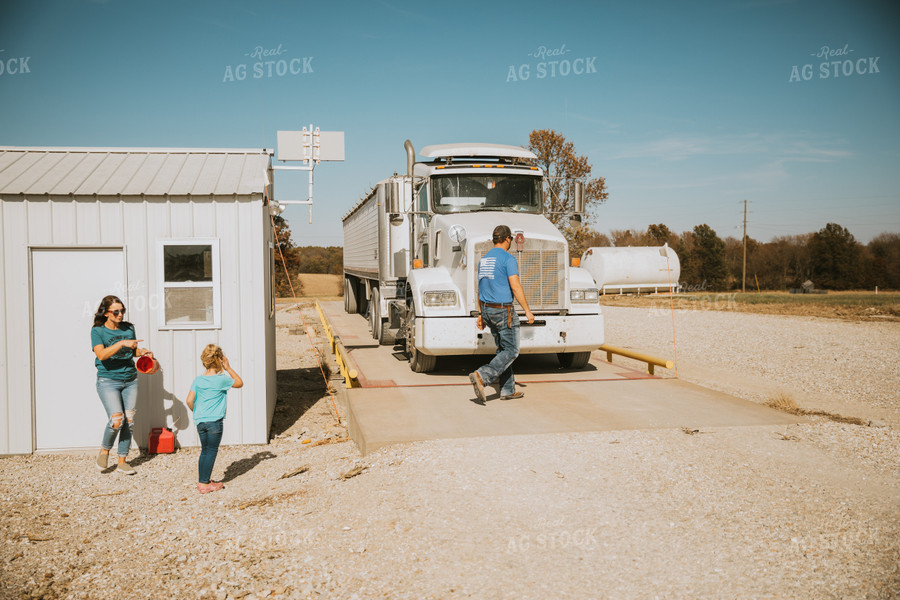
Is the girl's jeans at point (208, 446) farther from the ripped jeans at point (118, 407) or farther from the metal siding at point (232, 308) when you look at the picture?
the metal siding at point (232, 308)

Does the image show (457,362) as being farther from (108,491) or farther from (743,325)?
(743,325)

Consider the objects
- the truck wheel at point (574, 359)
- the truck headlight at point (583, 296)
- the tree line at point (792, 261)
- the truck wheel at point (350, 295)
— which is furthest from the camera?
the tree line at point (792, 261)

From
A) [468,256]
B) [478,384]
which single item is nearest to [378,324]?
[468,256]

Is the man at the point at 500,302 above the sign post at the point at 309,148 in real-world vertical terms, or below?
below

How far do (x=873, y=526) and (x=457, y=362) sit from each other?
7541 millimetres

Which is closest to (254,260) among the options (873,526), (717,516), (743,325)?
(717,516)

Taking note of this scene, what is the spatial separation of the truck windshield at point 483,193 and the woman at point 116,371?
535cm

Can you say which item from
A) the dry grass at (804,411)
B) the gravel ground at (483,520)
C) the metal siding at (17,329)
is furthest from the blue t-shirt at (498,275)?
the metal siding at (17,329)

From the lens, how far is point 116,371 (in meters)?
7.05

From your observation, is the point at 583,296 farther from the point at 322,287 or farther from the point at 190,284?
the point at 322,287

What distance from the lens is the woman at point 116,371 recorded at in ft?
22.6

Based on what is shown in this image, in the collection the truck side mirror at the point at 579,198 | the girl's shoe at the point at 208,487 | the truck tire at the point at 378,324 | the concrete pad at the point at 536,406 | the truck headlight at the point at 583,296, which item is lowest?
the girl's shoe at the point at 208,487

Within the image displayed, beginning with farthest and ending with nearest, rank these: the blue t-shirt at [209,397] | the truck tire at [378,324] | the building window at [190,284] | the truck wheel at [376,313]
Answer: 1. the truck wheel at [376,313]
2. the truck tire at [378,324]
3. the building window at [190,284]
4. the blue t-shirt at [209,397]

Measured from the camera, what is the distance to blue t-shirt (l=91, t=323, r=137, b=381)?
6.90 m
